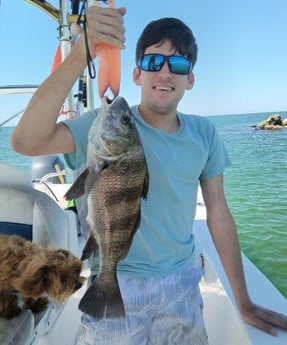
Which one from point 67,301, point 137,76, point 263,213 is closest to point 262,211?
point 263,213

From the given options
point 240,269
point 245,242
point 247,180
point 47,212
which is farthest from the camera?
point 247,180

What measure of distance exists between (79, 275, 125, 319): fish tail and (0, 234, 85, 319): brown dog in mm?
219

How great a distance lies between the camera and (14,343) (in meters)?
1.35

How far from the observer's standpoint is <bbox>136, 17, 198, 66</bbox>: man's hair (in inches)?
69.9

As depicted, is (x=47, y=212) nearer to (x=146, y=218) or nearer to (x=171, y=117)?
(x=146, y=218)

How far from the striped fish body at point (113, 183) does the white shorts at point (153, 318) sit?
379 mm

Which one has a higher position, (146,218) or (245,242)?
(146,218)

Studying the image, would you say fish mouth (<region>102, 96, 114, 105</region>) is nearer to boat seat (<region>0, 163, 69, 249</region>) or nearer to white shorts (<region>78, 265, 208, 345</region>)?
boat seat (<region>0, 163, 69, 249</region>)

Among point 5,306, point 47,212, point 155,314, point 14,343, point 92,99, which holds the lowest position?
point 155,314

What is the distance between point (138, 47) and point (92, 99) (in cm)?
273

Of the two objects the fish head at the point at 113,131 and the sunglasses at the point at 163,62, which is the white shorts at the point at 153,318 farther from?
the sunglasses at the point at 163,62

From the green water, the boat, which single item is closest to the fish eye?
the boat

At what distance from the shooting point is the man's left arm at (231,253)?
6.92 ft

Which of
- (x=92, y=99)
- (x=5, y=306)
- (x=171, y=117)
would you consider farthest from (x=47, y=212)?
(x=92, y=99)
